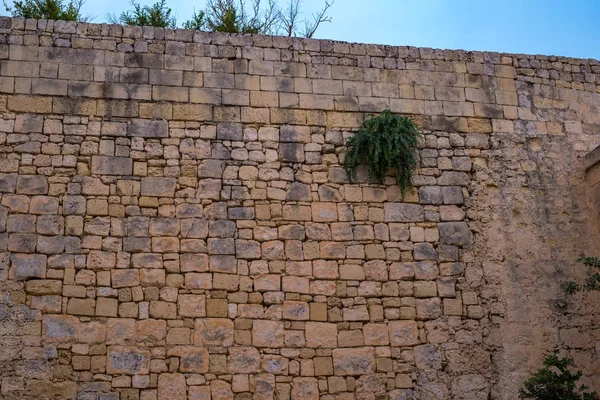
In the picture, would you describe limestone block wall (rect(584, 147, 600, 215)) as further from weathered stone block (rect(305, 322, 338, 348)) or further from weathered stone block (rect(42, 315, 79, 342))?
weathered stone block (rect(42, 315, 79, 342))

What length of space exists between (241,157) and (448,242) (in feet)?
7.92

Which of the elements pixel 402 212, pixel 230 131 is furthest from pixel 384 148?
pixel 230 131

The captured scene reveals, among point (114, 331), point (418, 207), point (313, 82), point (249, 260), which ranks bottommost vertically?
point (114, 331)

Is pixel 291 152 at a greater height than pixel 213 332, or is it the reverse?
pixel 291 152

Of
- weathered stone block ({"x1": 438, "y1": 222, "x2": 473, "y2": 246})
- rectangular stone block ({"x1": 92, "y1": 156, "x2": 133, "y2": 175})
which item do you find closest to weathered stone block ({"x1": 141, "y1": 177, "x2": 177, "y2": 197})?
rectangular stone block ({"x1": 92, "y1": 156, "x2": 133, "y2": 175})

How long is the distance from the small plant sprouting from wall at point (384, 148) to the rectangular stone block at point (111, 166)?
233 cm

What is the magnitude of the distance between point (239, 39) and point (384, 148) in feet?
6.72

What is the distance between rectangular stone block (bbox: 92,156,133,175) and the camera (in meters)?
8.11

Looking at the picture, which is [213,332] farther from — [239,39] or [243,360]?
[239,39]

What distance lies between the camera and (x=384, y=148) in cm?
852

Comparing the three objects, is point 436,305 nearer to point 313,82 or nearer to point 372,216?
point 372,216

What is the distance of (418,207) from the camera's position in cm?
865

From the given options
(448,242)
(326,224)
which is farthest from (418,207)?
(326,224)

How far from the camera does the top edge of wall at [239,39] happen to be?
850 centimetres
